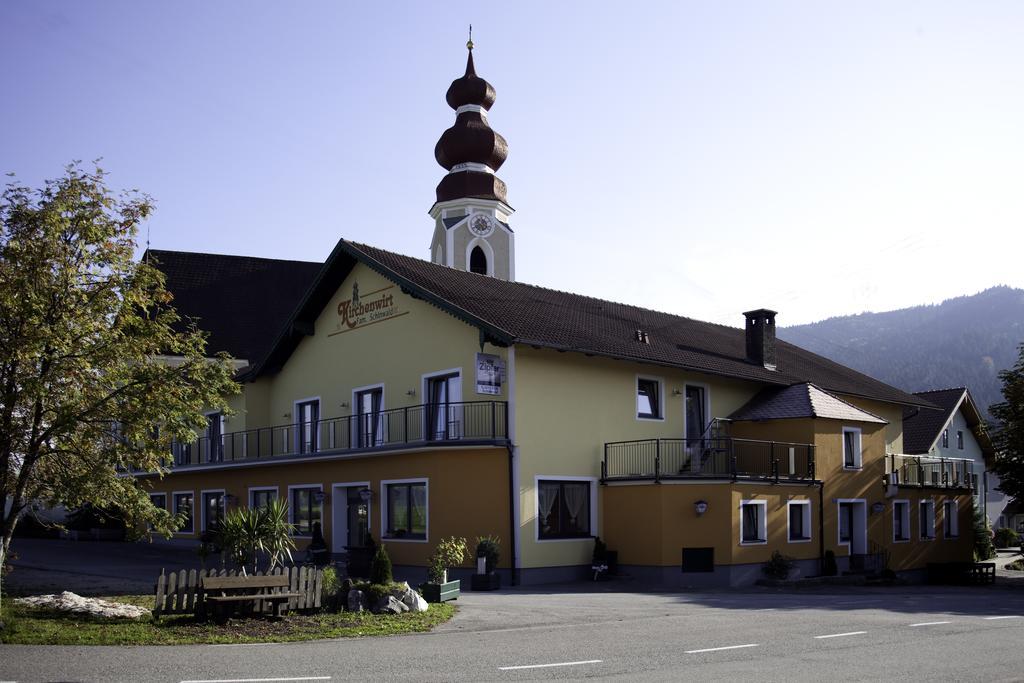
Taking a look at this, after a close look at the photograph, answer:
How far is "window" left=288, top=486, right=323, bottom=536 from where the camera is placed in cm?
3050

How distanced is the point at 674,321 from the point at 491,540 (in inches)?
553

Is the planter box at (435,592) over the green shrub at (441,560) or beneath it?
beneath

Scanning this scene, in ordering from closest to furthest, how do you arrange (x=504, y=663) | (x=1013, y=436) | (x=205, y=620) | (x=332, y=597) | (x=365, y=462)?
(x=504, y=663) → (x=205, y=620) → (x=332, y=597) → (x=365, y=462) → (x=1013, y=436)

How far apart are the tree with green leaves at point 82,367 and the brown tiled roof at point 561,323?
9.54 m

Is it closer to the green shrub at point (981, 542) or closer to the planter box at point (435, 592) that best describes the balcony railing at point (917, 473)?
A: the green shrub at point (981, 542)

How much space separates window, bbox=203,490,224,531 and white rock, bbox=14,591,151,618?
19.2m

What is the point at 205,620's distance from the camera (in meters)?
15.5

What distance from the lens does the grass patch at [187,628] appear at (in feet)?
45.2

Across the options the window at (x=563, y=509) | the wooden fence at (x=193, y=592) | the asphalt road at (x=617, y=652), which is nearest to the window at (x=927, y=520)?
the window at (x=563, y=509)

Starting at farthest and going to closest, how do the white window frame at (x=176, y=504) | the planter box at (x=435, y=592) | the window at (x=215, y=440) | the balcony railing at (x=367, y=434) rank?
the white window frame at (x=176, y=504)
the window at (x=215, y=440)
the balcony railing at (x=367, y=434)
the planter box at (x=435, y=592)

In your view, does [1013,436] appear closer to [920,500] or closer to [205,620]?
[920,500]

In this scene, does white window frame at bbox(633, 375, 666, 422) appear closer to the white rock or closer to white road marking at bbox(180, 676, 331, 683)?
the white rock

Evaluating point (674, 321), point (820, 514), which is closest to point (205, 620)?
point (820, 514)

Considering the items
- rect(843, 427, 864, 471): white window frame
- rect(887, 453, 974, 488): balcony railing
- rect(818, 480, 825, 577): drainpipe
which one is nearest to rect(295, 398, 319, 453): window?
rect(818, 480, 825, 577): drainpipe
